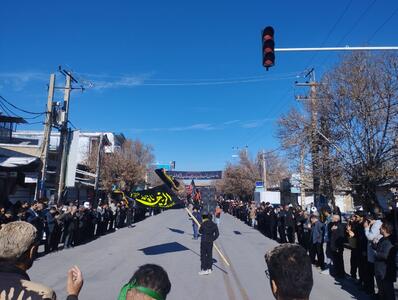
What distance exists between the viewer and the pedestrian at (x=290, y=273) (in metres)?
2.42

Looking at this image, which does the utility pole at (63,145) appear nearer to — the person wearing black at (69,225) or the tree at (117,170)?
the person wearing black at (69,225)

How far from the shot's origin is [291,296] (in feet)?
7.93

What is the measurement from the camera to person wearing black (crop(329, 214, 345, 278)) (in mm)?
10933

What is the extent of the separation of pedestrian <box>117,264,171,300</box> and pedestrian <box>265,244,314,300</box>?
2.24 feet

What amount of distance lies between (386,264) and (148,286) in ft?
20.7

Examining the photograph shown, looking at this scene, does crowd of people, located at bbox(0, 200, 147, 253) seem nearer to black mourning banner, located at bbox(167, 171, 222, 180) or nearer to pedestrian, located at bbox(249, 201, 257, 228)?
pedestrian, located at bbox(249, 201, 257, 228)

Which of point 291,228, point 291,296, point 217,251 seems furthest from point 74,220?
point 291,296

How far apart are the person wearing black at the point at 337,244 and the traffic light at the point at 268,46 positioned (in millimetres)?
4982

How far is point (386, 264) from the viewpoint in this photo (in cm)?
725

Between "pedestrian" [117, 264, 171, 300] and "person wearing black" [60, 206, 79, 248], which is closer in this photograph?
"pedestrian" [117, 264, 171, 300]

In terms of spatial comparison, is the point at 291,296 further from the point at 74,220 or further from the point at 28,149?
the point at 28,149

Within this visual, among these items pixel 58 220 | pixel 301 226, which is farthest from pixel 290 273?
pixel 301 226

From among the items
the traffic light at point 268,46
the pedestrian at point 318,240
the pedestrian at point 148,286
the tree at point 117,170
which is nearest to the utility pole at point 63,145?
the pedestrian at point 318,240

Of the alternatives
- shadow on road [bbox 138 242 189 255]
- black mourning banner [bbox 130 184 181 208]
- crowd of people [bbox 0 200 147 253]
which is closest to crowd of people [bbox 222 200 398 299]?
Answer: black mourning banner [bbox 130 184 181 208]
